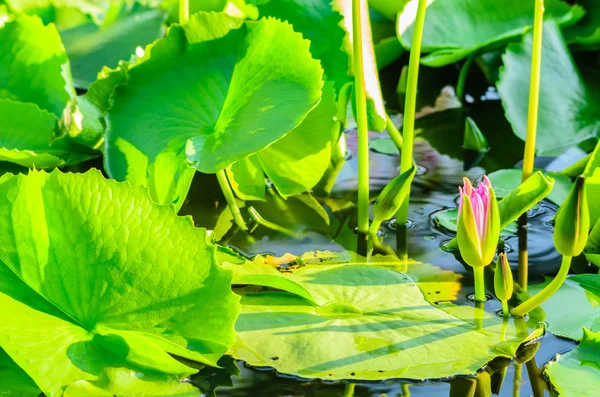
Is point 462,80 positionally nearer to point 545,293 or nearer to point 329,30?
point 329,30

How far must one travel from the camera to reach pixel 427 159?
1.27m

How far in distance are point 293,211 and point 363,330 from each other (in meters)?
0.33

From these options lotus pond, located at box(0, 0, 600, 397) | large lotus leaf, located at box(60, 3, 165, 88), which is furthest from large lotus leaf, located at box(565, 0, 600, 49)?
large lotus leaf, located at box(60, 3, 165, 88)

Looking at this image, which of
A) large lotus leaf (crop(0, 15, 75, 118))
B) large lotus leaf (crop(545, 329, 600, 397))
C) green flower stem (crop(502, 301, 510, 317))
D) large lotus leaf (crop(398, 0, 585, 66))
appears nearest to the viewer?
large lotus leaf (crop(545, 329, 600, 397))

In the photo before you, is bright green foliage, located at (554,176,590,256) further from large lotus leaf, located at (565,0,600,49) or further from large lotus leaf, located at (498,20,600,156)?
large lotus leaf, located at (565,0,600,49)

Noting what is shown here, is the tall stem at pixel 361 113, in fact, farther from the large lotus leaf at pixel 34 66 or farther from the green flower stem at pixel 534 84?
the large lotus leaf at pixel 34 66

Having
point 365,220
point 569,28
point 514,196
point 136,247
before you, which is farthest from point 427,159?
point 136,247

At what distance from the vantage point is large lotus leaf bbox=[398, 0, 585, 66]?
4.69 feet

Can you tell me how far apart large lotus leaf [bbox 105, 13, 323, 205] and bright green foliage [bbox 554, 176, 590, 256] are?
0.33 metres

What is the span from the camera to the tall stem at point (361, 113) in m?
0.94

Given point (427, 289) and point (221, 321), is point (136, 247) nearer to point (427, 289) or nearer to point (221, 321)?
point (221, 321)

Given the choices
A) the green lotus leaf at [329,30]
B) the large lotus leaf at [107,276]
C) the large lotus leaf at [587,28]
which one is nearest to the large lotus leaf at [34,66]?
the green lotus leaf at [329,30]

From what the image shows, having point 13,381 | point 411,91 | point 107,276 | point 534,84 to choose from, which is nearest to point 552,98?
point 534,84

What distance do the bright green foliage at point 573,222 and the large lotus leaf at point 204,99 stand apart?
1.09 feet
